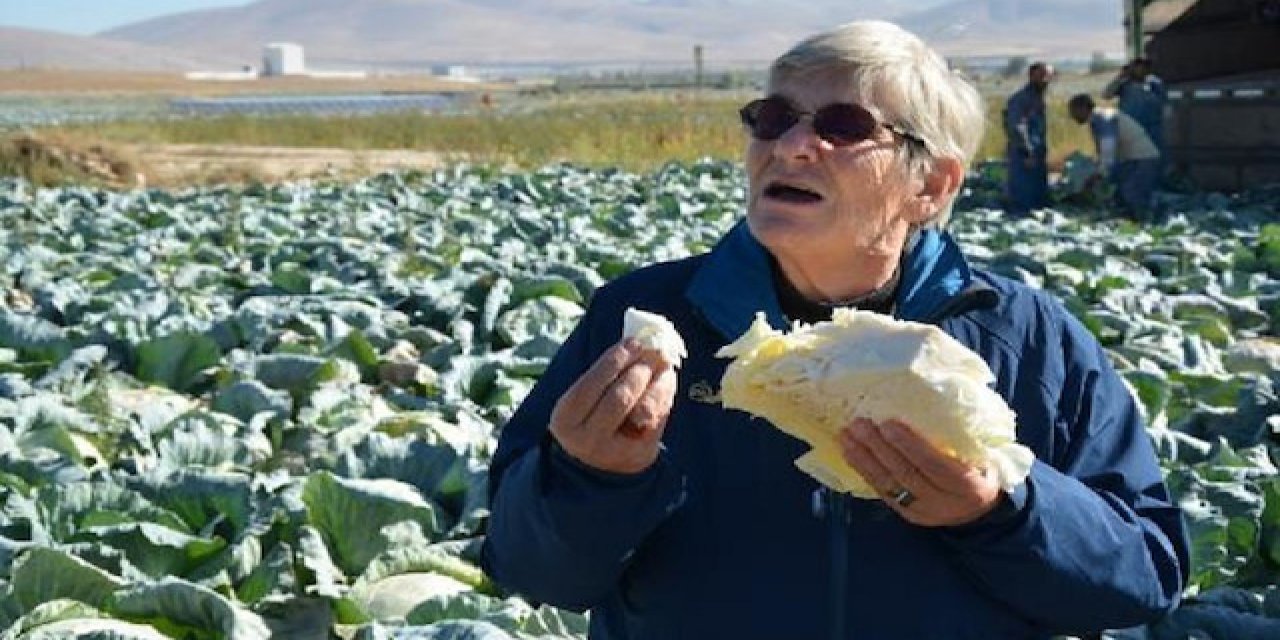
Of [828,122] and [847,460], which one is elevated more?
[828,122]

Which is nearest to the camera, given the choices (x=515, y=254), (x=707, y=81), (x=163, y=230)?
(x=515, y=254)

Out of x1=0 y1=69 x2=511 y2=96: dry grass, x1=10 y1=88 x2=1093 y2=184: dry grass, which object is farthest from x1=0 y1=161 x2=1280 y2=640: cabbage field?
x1=0 y1=69 x2=511 y2=96: dry grass

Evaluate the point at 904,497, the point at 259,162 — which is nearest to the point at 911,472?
the point at 904,497

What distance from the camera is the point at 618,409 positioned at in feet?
7.32

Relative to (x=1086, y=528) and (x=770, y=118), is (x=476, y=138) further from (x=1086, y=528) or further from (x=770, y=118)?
(x=1086, y=528)

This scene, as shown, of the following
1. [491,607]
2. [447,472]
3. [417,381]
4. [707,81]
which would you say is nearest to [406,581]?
[491,607]

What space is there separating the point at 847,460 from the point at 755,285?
16.7 inches

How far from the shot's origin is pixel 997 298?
8.79ft

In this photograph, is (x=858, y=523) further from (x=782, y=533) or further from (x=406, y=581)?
(x=406, y=581)

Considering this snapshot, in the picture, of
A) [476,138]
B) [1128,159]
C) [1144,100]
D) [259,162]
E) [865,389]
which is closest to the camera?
[865,389]

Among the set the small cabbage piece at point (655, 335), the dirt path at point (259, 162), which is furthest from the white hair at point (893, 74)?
the dirt path at point (259, 162)

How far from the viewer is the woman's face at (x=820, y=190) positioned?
8.44 feet

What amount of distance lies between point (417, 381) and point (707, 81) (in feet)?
271

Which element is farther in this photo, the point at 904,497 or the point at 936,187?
the point at 936,187
